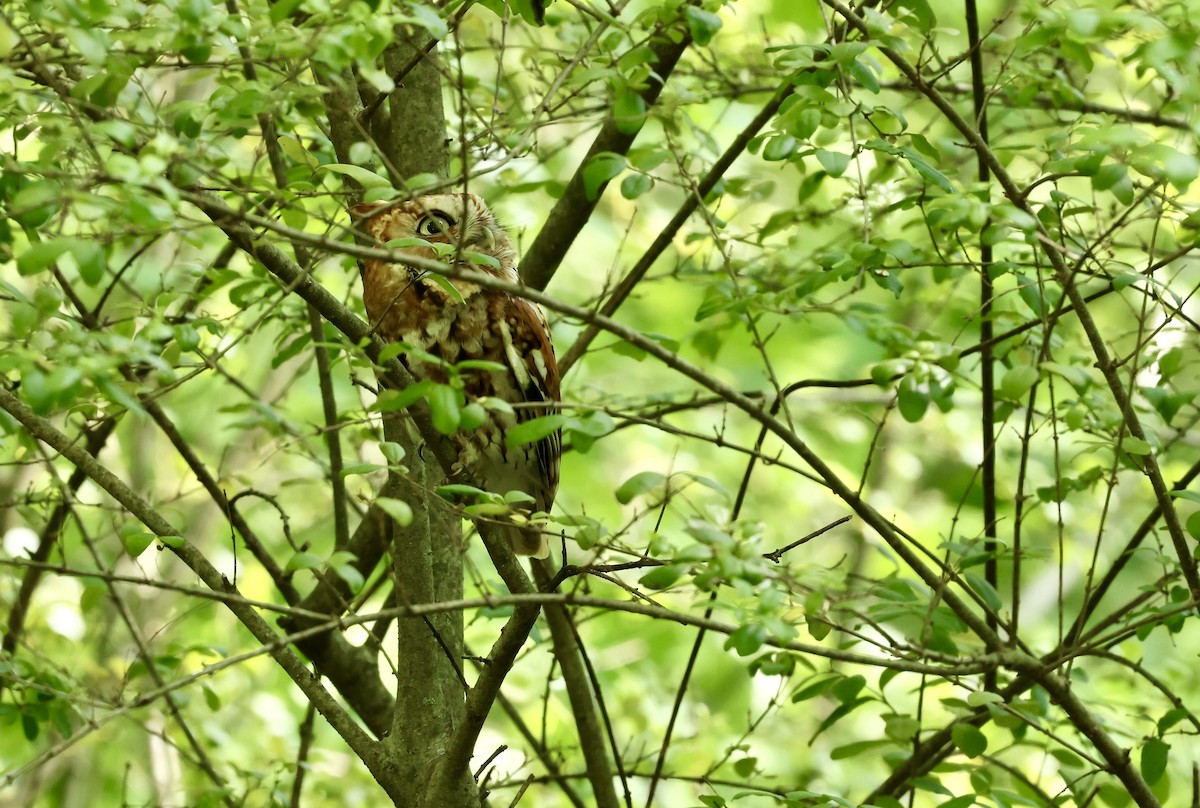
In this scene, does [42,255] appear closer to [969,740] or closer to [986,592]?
[969,740]

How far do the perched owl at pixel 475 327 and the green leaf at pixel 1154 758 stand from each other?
1.51 metres

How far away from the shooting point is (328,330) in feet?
9.99

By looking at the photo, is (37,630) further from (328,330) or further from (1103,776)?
(1103,776)

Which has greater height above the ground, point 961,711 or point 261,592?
point 261,592

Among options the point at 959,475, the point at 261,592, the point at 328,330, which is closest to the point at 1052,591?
the point at 959,475

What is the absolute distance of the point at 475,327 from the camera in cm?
327

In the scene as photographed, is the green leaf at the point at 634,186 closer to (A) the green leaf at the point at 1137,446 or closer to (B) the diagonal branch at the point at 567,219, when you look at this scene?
(B) the diagonal branch at the point at 567,219

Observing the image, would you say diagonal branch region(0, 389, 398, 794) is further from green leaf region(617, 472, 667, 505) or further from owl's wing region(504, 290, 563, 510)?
owl's wing region(504, 290, 563, 510)

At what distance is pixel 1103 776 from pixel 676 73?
2.36 m

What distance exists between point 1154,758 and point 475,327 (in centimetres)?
194

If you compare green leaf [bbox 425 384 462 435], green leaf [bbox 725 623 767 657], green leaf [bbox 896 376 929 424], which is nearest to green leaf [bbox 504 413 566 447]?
green leaf [bbox 425 384 462 435]

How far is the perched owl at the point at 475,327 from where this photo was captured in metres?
3.22

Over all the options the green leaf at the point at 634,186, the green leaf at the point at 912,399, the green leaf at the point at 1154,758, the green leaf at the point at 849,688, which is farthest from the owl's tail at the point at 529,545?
the green leaf at the point at 1154,758

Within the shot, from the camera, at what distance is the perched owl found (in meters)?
3.22
